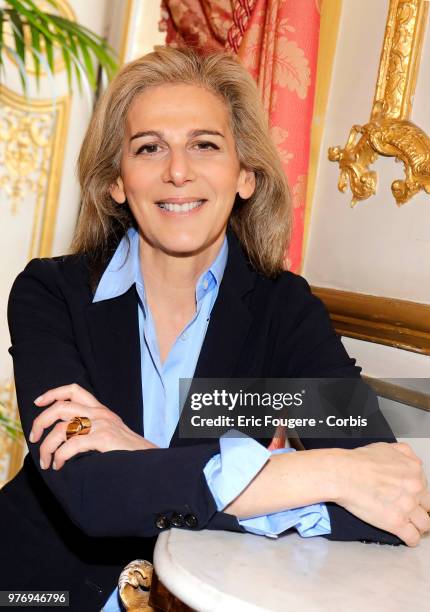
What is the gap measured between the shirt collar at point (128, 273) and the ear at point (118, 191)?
0.09m

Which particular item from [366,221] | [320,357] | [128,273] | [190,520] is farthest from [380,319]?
[190,520]

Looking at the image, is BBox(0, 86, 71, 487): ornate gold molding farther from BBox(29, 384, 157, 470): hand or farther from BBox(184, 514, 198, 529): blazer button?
BBox(184, 514, 198, 529): blazer button

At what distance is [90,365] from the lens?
6.04ft

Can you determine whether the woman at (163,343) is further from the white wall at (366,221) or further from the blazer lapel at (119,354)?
the white wall at (366,221)

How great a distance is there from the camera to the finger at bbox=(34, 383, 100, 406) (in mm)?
1553

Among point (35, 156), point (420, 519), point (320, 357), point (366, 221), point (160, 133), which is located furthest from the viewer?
point (35, 156)

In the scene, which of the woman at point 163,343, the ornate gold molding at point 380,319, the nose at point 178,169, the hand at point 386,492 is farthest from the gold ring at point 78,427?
the ornate gold molding at point 380,319

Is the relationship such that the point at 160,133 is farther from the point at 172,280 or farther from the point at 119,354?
the point at 119,354

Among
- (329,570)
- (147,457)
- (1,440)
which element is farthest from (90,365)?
(1,440)

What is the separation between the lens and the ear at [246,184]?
2.12m

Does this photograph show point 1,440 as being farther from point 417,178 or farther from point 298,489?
point 298,489

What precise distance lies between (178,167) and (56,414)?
0.67 meters

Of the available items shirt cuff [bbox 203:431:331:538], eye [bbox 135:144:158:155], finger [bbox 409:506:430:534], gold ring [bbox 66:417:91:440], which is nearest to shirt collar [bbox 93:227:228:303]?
eye [bbox 135:144:158:155]

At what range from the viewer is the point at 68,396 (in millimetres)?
1564
